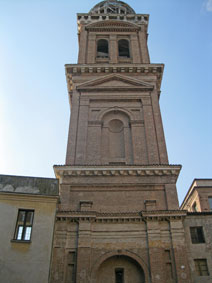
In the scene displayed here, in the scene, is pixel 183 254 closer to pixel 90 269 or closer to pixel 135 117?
pixel 90 269

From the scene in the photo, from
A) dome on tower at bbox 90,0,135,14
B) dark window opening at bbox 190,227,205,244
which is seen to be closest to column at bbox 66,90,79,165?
dark window opening at bbox 190,227,205,244

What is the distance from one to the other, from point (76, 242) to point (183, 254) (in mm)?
6581

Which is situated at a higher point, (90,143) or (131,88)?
(131,88)

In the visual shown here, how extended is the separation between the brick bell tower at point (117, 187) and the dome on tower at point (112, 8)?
1392cm

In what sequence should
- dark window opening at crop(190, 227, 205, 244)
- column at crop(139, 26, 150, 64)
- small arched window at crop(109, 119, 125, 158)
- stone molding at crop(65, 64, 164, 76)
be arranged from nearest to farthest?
dark window opening at crop(190, 227, 205, 244)
small arched window at crop(109, 119, 125, 158)
stone molding at crop(65, 64, 164, 76)
column at crop(139, 26, 150, 64)

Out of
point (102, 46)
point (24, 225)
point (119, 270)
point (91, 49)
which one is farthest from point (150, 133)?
point (102, 46)

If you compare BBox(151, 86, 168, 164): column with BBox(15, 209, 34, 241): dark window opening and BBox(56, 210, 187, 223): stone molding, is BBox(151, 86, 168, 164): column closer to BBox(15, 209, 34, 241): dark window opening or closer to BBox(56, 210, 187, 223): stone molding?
BBox(56, 210, 187, 223): stone molding

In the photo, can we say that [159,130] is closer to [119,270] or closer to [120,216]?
[120,216]

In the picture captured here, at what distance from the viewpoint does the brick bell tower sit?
1992 cm

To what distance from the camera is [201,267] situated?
20047 mm

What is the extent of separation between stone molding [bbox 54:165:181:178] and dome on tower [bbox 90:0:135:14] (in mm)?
27034

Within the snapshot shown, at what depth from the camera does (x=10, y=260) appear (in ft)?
58.4

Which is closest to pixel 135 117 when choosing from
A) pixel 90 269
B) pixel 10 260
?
pixel 90 269

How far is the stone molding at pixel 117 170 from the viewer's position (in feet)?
77.6
